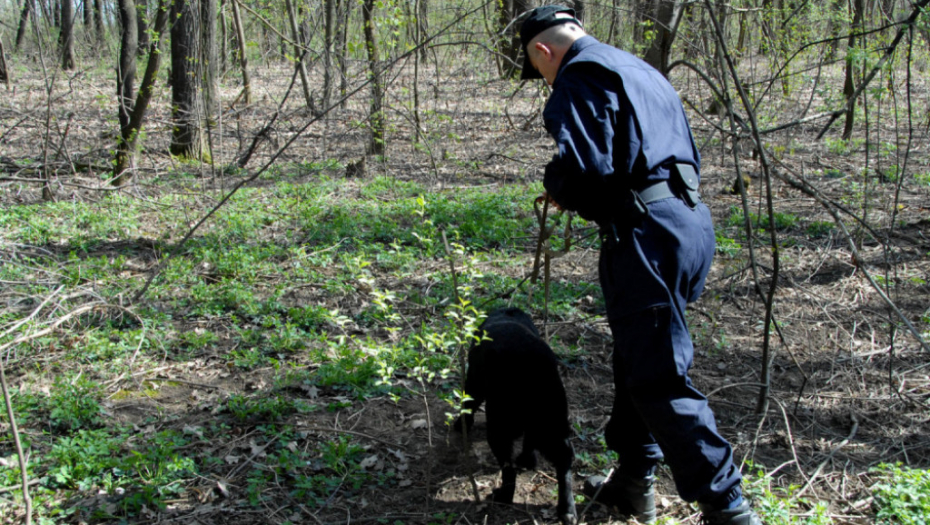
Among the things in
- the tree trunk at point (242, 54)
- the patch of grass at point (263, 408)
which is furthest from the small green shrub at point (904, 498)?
the tree trunk at point (242, 54)

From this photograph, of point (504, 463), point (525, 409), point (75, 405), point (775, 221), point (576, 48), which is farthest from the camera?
point (775, 221)

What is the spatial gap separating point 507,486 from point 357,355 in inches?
53.2

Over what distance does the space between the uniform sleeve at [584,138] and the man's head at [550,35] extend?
0.88 ft

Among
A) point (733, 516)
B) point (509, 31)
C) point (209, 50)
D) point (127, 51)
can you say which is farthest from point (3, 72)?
point (733, 516)

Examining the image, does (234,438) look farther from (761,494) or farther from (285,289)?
(761,494)

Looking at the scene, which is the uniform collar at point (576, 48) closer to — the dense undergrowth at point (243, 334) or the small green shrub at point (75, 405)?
the dense undergrowth at point (243, 334)

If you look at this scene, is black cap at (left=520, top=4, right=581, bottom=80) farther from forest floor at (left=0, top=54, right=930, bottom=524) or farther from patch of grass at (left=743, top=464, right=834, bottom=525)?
patch of grass at (left=743, top=464, right=834, bottom=525)

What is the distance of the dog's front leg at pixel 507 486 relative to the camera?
306 centimetres

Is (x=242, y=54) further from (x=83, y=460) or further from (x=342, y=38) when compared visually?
(x=83, y=460)

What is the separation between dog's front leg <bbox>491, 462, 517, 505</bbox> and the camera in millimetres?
3057

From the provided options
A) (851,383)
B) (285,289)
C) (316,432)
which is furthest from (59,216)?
(851,383)

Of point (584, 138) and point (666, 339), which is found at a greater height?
point (584, 138)

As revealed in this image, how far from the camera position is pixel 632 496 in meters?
2.88

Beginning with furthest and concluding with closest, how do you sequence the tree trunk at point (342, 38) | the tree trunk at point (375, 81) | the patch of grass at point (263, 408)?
1. the tree trunk at point (375, 81)
2. the tree trunk at point (342, 38)
3. the patch of grass at point (263, 408)
